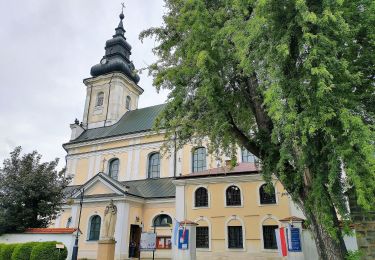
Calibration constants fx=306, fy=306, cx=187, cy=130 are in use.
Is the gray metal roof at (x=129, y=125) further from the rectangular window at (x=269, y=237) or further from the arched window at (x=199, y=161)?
the rectangular window at (x=269, y=237)

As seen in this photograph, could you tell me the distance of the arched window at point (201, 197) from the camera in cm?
1898

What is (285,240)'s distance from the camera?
44.9 ft

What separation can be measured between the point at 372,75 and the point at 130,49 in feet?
112

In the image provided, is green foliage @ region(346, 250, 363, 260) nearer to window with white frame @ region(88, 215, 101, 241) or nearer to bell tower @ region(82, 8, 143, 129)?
window with white frame @ region(88, 215, 101, 241)

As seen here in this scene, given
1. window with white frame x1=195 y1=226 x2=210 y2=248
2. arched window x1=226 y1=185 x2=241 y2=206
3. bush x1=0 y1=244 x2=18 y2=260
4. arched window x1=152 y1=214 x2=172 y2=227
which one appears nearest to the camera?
bush x1=0 y1=244 x2=18 y2=260

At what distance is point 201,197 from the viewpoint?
19141 millimetres

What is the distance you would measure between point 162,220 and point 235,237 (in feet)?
20.5

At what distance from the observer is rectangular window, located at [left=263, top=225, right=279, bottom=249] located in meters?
16.6

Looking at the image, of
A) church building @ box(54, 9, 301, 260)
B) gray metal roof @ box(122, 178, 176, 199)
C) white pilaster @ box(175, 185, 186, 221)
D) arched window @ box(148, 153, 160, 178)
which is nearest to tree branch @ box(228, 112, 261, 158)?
church building @ box(54, 9, 301, 260)

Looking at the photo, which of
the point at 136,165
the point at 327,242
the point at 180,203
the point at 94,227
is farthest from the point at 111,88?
the point at 327,242

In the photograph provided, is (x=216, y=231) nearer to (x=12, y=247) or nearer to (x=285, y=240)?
(x=285, y=240)

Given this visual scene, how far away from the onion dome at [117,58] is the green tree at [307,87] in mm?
25890

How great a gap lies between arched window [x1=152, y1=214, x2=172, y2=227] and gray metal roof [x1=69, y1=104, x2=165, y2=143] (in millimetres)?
8957

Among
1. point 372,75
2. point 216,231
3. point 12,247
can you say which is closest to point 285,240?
point 216,231
